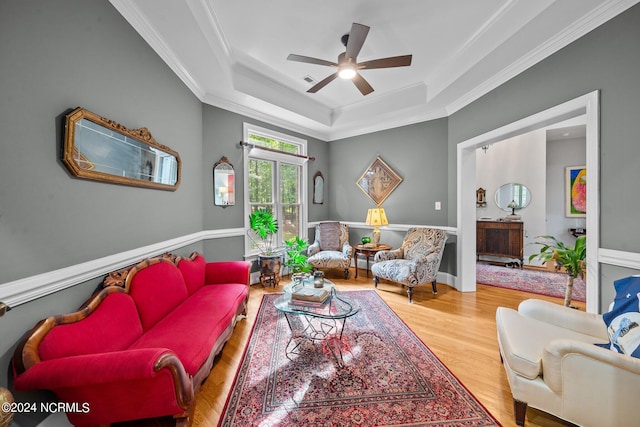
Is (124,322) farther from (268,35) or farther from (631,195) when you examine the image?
(631,195)

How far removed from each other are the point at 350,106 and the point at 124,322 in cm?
444

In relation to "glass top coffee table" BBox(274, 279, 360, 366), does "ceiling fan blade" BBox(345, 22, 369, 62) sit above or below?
above

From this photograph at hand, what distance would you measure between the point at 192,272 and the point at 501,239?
6.13 metres

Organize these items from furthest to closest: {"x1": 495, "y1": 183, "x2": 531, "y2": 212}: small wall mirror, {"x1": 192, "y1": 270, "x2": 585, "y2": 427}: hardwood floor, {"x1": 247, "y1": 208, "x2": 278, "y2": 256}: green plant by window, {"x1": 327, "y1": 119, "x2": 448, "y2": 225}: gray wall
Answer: {"x1": 495, "y1": 183, "x2": 531, "y2": 212}: small wall mirror
{"x1": 327, "y1": 119, "x2": 448, "y2": 225}: gray wall
{"x1": 247, "y1": 208, "x2": 278, "y2": 256}: green plant by window
{"x1": 192, "y1": 270, "x2": 585, "y2": 427}: hardwood floor

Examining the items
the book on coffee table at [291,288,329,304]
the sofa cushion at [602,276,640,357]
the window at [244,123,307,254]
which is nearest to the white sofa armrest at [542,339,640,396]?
the sofa cushion at [602,276,640,357]

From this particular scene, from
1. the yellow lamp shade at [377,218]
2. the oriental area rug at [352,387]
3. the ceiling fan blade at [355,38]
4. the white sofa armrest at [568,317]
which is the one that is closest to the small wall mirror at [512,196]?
the yellow lamp shade at [377,218]

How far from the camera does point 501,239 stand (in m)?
5.43

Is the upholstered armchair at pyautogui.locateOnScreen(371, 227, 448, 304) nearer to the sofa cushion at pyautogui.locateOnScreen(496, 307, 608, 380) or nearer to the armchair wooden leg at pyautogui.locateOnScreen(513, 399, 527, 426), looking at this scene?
the sofa cushion at pyautogui.locateOnScreen(496, 307, 608, 380)

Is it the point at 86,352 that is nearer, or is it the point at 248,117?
the point at 86,352

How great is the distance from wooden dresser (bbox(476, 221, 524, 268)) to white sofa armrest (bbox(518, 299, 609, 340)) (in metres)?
4.09

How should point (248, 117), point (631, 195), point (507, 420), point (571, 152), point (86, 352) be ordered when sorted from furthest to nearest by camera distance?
point (571, 152) < point (248, 117) < point (631, 195) < point (507, 420) < point (86, 352)

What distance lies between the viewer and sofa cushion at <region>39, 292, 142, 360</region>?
1.19 m

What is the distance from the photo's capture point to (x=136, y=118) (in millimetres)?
2061

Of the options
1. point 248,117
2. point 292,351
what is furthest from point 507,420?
point 248,117
